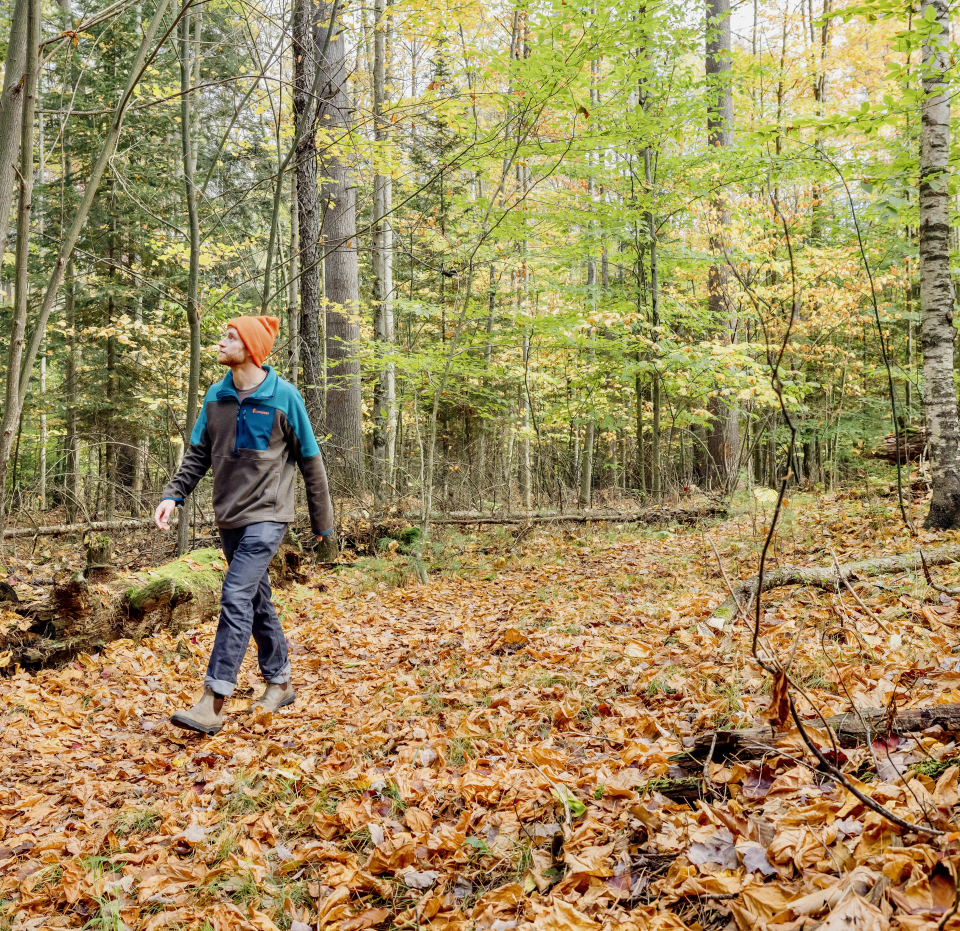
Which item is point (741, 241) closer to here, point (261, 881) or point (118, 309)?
point (261, 881)

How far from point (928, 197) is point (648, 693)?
18.9 ft

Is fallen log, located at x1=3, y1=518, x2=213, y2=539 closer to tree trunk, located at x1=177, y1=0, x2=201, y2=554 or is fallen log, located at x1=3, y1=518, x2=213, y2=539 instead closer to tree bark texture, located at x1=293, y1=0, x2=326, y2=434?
tree bark texture, located at x1=293, y1=0, x2=326, y2=434

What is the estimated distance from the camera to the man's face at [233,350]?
3809mm

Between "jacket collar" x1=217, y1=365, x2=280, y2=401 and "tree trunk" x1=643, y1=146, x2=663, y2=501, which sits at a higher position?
"tree trunk" x1=643, y1=146, x2=663, y2=501

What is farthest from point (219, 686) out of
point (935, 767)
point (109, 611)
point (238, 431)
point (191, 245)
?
point (191, 245)

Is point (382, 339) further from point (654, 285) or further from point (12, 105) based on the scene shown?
point (12, 105)

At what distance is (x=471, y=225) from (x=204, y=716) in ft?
25.5

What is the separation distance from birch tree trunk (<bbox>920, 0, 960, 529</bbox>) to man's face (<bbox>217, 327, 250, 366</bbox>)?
611 cm

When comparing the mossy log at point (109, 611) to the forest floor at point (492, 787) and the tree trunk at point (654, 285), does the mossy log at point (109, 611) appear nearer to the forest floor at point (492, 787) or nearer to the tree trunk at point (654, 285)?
the forest floor at point (492, 787)

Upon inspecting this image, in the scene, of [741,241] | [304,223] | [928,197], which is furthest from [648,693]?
[741,241]

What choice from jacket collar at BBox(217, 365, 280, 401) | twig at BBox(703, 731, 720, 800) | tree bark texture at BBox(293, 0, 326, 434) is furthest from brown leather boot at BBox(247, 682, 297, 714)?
tree bark texture at BBox(293, 0, 326, 434)

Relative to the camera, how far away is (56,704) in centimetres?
431

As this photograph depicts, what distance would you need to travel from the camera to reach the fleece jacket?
152 inches

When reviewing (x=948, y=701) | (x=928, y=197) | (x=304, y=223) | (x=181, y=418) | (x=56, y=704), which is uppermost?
(x=304, y=223)
